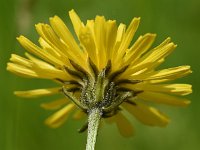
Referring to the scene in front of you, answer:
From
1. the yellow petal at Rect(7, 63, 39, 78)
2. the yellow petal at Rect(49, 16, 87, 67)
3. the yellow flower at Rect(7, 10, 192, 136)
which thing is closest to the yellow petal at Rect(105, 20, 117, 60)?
the yellow flower at Rect(7, 10, 192, 136)

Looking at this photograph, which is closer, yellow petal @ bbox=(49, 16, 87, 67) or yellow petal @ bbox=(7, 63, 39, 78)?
yellow petal @ bbox=(49, 16, 87, 67)

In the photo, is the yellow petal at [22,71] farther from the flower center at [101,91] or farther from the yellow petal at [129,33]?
the yellow petal at [129,33]

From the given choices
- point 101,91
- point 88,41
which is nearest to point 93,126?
point 101,91

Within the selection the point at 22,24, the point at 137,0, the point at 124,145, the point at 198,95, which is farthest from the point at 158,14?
the point at 22,24

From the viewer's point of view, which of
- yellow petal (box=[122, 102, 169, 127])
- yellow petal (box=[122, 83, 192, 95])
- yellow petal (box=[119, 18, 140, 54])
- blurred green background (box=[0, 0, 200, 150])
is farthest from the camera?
blurred green background (box=[0, 0, 200, 150])

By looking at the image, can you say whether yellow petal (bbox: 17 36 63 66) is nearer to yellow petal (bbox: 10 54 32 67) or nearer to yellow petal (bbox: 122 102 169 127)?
yellow petal (bbox: 10 54 32 67)

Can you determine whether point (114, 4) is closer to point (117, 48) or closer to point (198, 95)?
point (198, 95)

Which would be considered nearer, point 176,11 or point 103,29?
point 103,29
